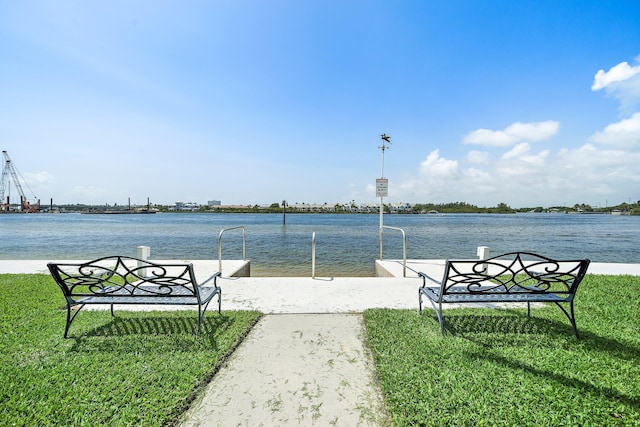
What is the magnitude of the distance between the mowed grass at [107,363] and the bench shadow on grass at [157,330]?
0.01 meters

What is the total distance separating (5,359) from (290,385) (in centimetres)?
300

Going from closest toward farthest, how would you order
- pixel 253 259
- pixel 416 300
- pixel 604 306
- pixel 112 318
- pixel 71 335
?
pixel 71 335 < pixel 112 318 < pixel 604 306 < pixel 416 300 < pixel 253 259

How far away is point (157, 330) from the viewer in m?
3.76

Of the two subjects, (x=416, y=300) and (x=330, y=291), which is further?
(x=330, y=291)

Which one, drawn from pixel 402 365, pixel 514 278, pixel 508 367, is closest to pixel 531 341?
pixel 508 367

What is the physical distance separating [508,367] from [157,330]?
4037 millimetres

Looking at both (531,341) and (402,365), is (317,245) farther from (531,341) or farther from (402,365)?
(402,365)

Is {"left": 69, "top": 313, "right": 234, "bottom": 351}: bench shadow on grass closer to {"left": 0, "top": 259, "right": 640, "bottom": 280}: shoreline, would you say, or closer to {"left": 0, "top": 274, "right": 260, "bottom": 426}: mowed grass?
{"left": 0, "top": 274, "right": 260, "bottom": 426}: mowed grass

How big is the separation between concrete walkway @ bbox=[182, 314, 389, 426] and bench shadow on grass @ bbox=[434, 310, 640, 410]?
1.35 m

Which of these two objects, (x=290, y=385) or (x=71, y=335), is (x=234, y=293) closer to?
(x=71, y=335)

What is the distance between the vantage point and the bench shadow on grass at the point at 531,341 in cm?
256

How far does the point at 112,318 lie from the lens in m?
4.22

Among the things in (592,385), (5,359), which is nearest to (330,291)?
(592,385)

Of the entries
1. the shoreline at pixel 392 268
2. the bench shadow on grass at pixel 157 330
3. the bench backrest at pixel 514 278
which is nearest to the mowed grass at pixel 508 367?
the bench backrest at pixel 514 278
